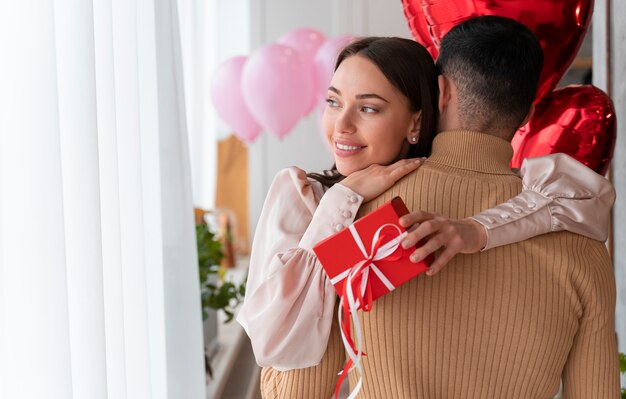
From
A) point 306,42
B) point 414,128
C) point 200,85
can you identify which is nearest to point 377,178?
point 414,128

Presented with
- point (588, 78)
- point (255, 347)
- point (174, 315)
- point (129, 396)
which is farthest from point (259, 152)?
point (255, 347)

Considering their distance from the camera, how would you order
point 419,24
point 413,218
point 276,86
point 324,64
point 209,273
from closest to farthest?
point 413,218, point 419,24, point 209,273, point 276,86, point 324,64

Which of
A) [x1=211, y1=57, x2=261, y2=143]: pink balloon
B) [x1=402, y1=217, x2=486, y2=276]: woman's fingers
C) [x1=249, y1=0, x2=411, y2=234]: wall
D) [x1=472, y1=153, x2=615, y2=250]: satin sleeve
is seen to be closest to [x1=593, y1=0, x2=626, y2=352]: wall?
[x1=472, y1=153, x2=615, y2=250]: satin sleeve

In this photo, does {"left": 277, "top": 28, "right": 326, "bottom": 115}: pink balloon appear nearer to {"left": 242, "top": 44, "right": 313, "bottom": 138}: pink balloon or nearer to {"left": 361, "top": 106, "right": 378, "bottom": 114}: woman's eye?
{"left": 242, "top": 44, "right": 313, "bottom": 138}: pink balloon

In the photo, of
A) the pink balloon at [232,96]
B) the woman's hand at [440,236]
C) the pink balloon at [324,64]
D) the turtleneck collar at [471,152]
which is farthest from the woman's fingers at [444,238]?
the pink balloon at [232,96]

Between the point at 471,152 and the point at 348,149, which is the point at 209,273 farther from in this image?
the point at 471,152

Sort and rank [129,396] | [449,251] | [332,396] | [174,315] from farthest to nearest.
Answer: [174,315] < [129,396] < [332,396] < [449,251]

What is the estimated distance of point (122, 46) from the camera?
1.54 m

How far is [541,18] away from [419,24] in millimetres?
268

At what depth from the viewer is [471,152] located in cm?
110

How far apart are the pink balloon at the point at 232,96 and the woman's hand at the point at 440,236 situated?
12.4ft

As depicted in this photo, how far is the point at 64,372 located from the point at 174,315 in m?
0.80

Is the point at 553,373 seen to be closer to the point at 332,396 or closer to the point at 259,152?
the point at 332,396

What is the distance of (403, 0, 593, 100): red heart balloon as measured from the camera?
1.60m
